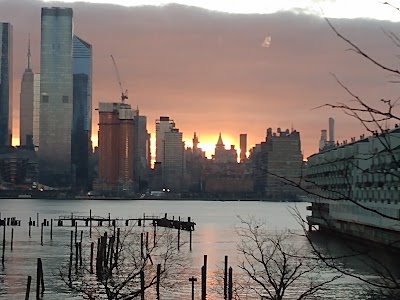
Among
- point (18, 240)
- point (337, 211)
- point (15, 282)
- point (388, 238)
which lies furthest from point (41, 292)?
point (18, 240)

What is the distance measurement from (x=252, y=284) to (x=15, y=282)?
63.8ft

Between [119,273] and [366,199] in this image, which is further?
[366,199]

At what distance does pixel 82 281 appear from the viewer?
65875 millimetres

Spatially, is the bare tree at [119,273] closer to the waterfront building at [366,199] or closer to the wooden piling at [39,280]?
the wooden piling at [39,280]

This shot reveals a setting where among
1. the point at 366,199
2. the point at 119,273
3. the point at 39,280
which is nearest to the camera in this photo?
the point at 39,280

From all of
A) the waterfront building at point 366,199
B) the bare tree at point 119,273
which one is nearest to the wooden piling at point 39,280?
the bare tree at point 119,273

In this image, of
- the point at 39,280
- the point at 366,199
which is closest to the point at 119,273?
the point at 39,280

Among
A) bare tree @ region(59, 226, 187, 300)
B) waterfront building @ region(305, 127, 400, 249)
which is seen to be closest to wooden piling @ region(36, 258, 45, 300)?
bare tree @ region(59, 226, 187, 300)

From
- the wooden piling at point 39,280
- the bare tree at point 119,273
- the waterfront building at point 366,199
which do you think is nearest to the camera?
the wooden piling at point 39,280

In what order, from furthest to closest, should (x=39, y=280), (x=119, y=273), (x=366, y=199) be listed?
(x=366, y=199) → (x=119, y=273) → (x=39, y=280)

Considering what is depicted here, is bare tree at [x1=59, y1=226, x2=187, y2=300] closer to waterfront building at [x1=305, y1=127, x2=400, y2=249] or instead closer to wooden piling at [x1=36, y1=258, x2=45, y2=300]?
wooden piling at [x1=36, y1=258, x2=45, y2=300]

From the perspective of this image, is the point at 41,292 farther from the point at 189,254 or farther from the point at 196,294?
the point at 189,254

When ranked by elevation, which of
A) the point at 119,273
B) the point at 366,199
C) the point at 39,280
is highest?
the point at 366,199

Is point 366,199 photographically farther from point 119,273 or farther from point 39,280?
point 39,280
